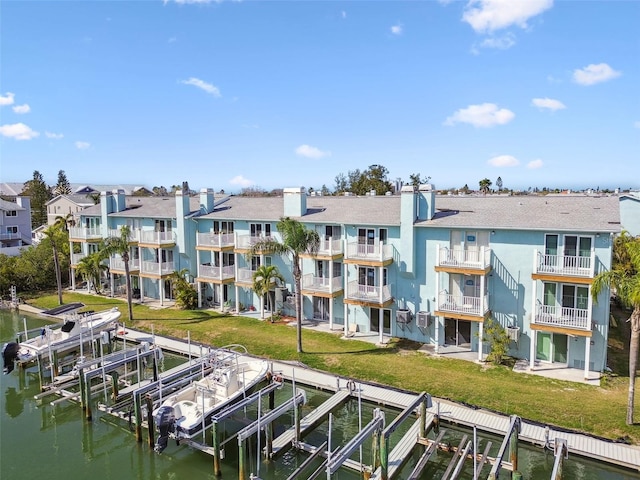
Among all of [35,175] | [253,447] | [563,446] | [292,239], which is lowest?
[253,447]

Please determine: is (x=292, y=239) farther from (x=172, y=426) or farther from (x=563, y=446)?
(x=563, y=446)

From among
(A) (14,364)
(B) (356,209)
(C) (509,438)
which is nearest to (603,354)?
(C) (509,438)

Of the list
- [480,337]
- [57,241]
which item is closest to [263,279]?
[480,337]

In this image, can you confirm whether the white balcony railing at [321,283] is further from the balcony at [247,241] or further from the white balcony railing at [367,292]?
the balcony at [247,241]

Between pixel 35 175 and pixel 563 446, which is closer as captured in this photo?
pixel 563 446

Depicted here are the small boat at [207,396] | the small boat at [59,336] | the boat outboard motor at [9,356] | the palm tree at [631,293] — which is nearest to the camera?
the palm tree at [631,293]

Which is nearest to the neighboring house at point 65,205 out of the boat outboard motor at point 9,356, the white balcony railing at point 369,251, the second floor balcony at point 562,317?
the boat outboard motor at point 9,356

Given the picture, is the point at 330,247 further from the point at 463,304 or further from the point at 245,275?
the point at 463,304
